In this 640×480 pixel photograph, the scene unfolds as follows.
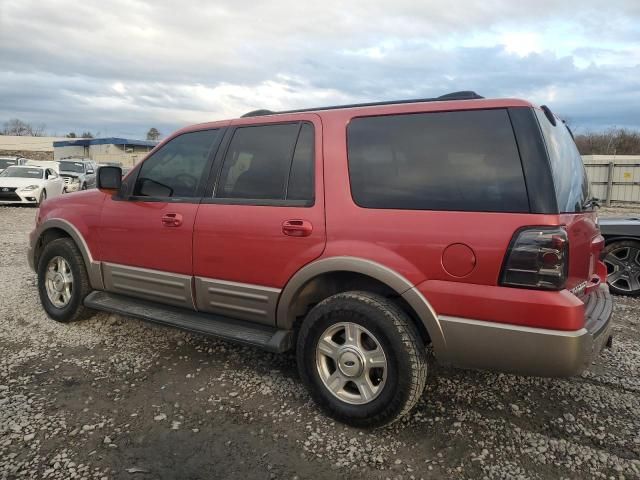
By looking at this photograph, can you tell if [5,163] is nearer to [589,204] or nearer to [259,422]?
[259,422]

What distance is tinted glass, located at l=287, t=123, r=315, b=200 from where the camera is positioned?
3.15m

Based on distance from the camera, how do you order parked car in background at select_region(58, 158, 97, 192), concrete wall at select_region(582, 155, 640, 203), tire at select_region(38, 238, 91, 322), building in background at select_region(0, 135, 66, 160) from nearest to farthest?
tire at select_region(38, 238, 91, 322), concrete wall at select_region(582, 155, 640, 203), parked car in background at select_region(58, 158, 97, 192), building in background at select_region(0, 135, 66, 160)

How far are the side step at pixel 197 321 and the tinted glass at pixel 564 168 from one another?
1.81 meters

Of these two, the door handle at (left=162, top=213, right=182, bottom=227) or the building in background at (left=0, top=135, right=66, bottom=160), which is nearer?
the door handle at (left=162, top=213, right=182, bottom=227)

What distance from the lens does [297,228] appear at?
3.06 meters

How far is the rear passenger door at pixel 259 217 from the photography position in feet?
10.2

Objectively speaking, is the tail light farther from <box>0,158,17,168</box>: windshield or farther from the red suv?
<box>0,158,17,168</box>: windshield

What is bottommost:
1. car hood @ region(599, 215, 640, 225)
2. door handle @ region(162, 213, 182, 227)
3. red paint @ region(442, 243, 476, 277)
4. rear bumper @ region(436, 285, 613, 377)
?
rear bumper @ region(436, 285, 613, 377)

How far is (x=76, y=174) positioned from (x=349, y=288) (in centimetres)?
2321

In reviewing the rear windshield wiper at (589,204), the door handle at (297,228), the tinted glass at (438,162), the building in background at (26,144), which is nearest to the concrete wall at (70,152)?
the building in background at (26,144)

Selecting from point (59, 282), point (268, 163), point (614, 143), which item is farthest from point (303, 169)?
point (614, 143)

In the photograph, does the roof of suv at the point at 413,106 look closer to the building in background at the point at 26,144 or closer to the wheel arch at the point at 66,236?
the wheel arch at the point at 66,236

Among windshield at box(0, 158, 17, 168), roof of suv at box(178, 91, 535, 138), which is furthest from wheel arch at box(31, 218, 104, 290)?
windshield at box(0, 158, 17, 168)

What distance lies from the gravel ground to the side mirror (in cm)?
132
